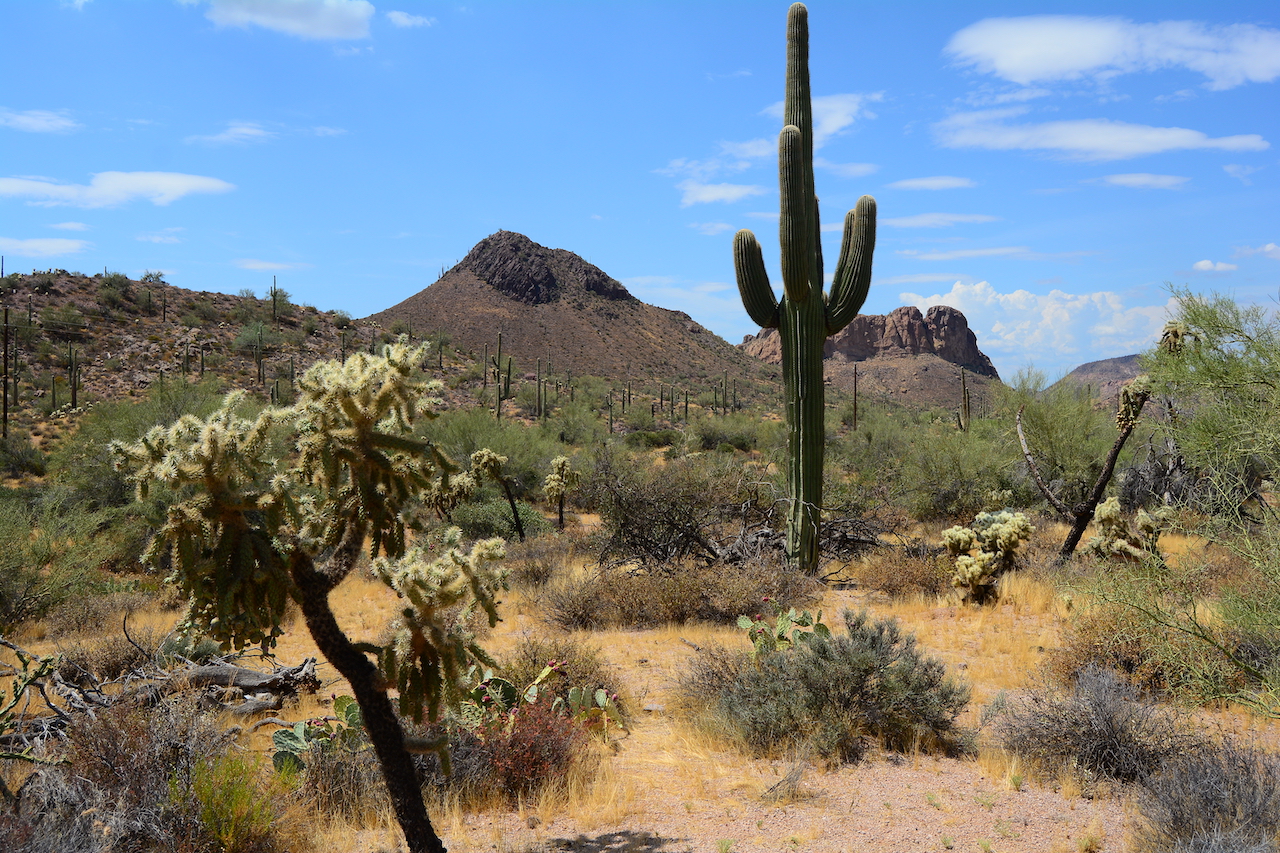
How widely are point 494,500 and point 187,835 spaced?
15.2 metres

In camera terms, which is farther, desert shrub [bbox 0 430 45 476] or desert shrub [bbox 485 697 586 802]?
desert shrub [bbox 0 430 45 476]

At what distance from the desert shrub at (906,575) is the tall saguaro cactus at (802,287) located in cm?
Answer: 102

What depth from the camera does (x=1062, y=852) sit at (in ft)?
14.7

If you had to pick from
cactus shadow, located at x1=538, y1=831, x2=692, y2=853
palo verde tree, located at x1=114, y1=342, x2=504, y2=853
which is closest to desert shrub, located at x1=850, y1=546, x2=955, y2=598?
cactus shadow, located at x1=538, y1=831, x2=692, y2=853

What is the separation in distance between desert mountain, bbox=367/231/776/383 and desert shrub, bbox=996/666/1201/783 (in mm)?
56634

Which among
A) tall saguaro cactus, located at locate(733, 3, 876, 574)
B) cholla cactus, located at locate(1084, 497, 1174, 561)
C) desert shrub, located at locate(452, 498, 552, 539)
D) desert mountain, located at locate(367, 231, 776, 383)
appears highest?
desert mountain, located at locate(367, 231, 776, 383)

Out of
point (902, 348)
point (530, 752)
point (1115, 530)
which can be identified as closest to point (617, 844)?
point (530, 752)

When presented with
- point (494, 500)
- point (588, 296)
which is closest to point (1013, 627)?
point (494, 500)

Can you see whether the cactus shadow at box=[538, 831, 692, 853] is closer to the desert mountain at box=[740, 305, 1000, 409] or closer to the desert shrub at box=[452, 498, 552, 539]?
the desert shrub at box=[452, 498, 552, 539]

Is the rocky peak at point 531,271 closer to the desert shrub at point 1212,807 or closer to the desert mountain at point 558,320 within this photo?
the desert mountain at point 558,320

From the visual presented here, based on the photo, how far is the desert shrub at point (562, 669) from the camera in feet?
23.5

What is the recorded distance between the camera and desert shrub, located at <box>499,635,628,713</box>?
7152mm

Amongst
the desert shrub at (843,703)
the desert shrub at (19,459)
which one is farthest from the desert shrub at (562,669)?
the desert shrub at (19,459)

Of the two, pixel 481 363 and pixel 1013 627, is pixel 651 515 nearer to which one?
pixel 1013 627
